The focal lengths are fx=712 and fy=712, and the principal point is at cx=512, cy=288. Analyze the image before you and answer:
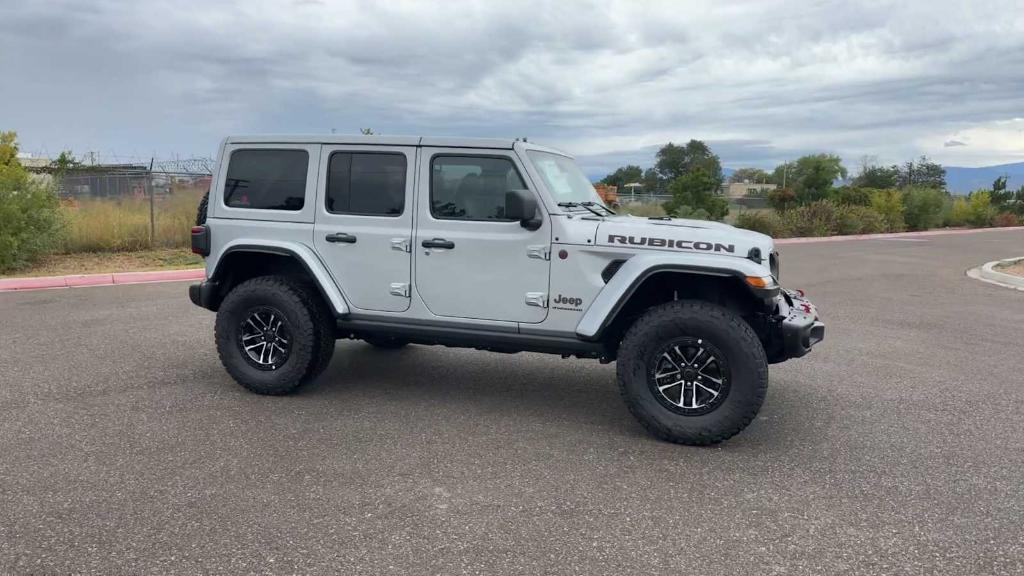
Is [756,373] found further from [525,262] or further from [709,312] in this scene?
[525,262]

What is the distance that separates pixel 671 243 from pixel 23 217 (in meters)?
12.0

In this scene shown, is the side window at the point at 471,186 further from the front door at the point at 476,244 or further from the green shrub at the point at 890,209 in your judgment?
the green shrub at the point at 890,209

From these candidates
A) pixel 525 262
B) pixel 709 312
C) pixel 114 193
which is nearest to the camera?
pixel 709 312

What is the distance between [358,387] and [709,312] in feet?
9.15

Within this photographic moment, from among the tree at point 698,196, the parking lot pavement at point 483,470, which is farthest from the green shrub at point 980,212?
the parking lot pavement at point 483,470

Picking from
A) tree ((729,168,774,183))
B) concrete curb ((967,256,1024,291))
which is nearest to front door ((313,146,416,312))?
concrete curb ((967,256,1024,291))

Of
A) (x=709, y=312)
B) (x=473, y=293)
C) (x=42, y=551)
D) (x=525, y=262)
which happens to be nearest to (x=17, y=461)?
(x=42, y=551)

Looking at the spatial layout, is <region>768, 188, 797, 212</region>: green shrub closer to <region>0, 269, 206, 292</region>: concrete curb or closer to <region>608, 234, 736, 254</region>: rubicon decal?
<region>0, 269, 206, 292</region>: concrete curb

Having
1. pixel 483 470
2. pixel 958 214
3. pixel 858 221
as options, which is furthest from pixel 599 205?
pixel 958 214

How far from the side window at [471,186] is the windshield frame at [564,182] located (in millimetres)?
172

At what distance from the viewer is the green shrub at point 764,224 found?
23.1m

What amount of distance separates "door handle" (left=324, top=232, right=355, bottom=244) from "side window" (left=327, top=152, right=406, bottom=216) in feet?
0.58

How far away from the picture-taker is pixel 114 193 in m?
15.6

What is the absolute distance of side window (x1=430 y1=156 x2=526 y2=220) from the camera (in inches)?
187
